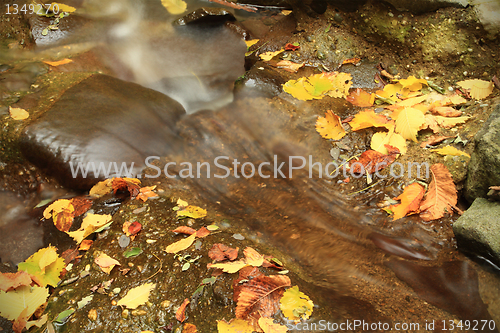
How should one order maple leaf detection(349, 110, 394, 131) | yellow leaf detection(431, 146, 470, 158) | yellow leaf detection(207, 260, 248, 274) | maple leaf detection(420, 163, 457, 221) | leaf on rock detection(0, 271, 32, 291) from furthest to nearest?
maple leaf detection(349, 110, 394, 131) < yellow leaf detection(431, 146, 470, 158) < maple leaf detection(420, 163, 457, 221) < leaf on rock detection(0, 271, 32, 291) < yellow leaf detection(207, 260, 248, 274)

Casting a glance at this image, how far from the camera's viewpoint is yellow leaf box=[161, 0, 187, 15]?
471 cm

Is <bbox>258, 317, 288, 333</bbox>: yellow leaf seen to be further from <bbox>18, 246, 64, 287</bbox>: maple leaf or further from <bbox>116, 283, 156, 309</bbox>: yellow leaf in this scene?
<bbox>18, 246, 64, 287</bbox>: maple leaf

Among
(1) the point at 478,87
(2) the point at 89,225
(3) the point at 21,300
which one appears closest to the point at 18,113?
(2) the point at 89,225

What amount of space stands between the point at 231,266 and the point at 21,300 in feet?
4.06

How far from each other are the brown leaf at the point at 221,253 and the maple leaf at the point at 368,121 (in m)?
1.66

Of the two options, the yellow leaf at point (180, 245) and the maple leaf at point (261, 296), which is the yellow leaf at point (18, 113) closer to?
the yellow leaf at point (180, 245)

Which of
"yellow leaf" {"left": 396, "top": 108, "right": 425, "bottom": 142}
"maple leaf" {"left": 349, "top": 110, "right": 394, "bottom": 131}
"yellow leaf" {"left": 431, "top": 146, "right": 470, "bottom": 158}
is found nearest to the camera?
"yellow leaf" {"left": 431, "top": 146, "right": 470, "bottom": 158}

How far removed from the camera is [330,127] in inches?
117

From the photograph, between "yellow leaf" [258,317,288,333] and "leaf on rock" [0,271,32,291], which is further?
"leaf on rock" [0,271,32,291]

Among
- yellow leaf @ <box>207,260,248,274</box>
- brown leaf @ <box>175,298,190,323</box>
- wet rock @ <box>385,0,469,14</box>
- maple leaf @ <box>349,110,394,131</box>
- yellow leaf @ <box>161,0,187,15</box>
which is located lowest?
brown leaf @ <box>175,298,190,323</box>

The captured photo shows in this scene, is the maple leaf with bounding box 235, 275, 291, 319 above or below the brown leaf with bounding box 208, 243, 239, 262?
above

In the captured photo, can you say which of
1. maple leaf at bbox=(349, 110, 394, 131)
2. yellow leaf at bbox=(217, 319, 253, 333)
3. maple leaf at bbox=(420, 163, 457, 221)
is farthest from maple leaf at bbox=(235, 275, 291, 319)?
Answer: maple leaf at bbox=(349, 110, 394, 131)

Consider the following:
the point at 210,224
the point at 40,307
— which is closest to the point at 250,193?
the point at 210,224

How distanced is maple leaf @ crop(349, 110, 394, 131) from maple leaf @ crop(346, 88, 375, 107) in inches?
9.5
